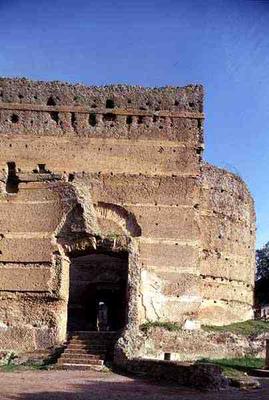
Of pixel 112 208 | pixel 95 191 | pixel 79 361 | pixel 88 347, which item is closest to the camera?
pixel 79 361

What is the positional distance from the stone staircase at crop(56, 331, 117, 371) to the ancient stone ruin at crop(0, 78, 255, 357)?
2.68 feet

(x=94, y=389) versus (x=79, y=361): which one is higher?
(x=79, y=361)

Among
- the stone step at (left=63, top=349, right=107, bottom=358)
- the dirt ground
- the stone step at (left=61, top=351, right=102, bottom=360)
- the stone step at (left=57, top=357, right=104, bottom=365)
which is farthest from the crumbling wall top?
the dirt ground

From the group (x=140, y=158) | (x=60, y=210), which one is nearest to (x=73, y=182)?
(x=60, y=210)

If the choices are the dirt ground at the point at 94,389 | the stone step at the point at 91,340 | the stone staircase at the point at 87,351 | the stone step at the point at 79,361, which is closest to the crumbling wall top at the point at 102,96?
the stone staircase at the point at 87,351

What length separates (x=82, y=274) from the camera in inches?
999

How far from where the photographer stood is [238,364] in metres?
18.3

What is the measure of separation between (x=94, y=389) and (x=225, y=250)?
1367cm

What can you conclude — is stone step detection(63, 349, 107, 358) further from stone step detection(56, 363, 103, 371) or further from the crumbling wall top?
the crumbling wall top

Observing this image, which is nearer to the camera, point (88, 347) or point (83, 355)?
point (83, 355)

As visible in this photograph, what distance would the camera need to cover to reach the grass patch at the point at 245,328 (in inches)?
821

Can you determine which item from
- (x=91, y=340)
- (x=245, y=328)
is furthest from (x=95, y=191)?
(x=245, y=328)

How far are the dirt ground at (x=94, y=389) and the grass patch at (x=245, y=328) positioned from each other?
6331 mm

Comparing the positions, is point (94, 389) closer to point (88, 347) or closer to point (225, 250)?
point (88, 347)
